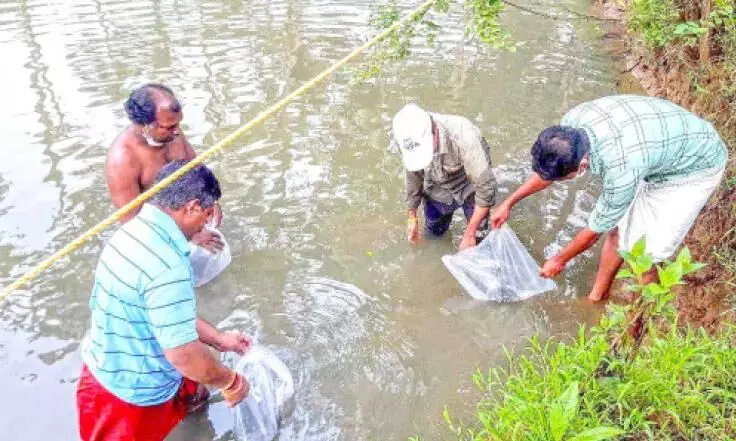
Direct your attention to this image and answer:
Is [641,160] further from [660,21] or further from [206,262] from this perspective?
[660,21]

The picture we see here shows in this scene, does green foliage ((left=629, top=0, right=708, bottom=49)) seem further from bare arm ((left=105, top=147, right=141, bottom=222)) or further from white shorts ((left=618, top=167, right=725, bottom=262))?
bare arm ((left=105, top=147, right=141, bottom=222))

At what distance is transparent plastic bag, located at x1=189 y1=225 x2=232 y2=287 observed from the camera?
4.00 meters

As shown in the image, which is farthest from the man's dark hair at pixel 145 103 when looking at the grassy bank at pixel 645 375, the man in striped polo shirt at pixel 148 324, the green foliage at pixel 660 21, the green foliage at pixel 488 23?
the green foliage at pixel 660 21

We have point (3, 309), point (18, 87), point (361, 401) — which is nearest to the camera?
point (361, 401)

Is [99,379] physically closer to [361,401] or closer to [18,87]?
[361,401]

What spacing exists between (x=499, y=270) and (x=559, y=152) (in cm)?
123

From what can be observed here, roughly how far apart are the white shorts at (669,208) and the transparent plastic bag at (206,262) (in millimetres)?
2733

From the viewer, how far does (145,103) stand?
340 centimetres

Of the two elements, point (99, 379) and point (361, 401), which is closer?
point (99, 379)

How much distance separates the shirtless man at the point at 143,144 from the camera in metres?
3.41

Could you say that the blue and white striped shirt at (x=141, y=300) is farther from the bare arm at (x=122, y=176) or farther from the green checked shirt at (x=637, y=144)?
the green checked shirt at (x=637, y=144)

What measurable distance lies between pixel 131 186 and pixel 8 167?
2.99m

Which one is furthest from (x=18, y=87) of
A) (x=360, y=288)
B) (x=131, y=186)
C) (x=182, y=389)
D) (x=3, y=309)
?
(x=182, y=389)

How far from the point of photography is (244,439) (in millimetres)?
3051
